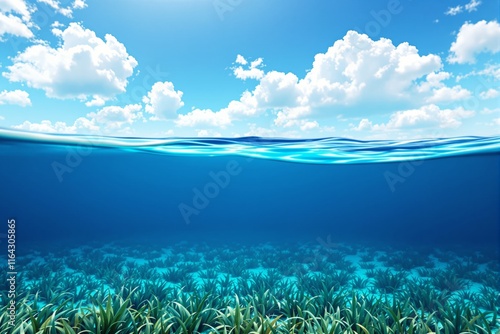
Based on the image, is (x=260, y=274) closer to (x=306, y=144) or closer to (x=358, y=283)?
(x=358, y=283)

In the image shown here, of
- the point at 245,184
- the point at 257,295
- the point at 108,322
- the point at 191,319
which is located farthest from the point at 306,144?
the point at 245,184

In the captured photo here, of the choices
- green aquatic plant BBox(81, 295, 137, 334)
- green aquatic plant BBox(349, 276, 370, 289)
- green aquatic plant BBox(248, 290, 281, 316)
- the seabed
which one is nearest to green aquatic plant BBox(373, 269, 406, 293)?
the seabed

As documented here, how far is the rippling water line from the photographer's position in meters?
12.1

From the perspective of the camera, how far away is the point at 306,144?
12789 millimetres

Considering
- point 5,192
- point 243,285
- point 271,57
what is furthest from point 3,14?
point 5,192

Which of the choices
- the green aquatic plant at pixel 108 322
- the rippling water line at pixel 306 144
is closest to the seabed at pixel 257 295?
the green aquatic plant at pixel 108 322

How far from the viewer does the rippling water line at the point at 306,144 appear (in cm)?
1214

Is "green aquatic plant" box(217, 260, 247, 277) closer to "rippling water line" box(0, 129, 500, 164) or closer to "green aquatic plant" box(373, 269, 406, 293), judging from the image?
"green aquatic plant" box(373, 269, 406, 293)

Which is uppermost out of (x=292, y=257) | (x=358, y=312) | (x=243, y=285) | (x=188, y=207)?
(x=358, y=312)

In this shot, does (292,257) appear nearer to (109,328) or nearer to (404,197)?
(109,328)

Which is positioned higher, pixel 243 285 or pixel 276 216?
pixel 243 285

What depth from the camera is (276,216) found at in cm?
9956

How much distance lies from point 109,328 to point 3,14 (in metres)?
8.81

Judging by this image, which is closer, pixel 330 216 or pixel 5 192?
pixel 5 192
